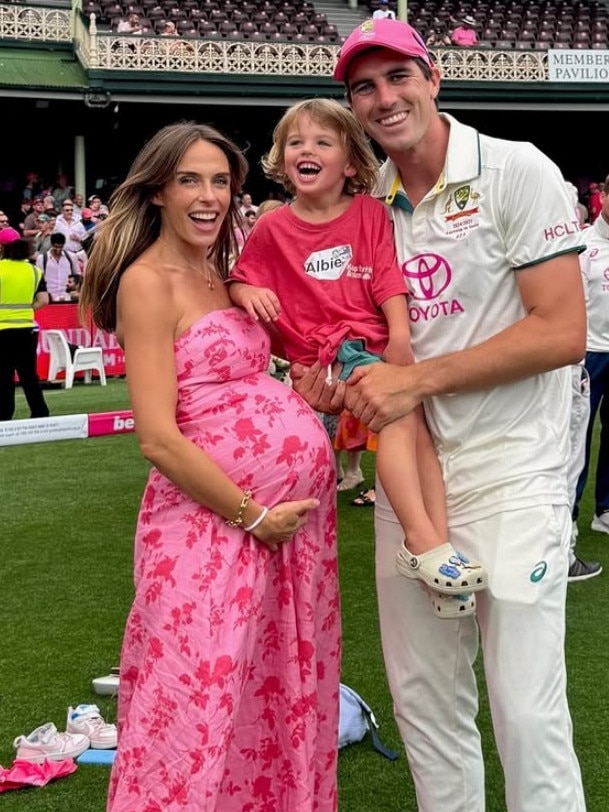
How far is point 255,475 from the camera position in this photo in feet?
8.55

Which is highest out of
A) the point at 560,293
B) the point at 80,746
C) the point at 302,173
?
the point at 302,173

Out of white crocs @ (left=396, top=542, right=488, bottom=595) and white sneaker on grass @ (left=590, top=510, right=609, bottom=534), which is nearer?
white crocs @ (left=396, top=542, right=488, bottom=595)

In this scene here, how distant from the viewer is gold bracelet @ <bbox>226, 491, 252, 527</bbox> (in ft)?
8.41

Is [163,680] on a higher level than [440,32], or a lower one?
lower

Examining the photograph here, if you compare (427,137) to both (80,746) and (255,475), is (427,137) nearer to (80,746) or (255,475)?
(255,475)

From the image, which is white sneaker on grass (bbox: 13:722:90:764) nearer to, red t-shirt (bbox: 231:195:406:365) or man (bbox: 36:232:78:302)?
red t-shirt (bbox: 231:195:406:365)

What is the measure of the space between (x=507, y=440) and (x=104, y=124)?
2466 centimetres

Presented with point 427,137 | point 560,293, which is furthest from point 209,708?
point 427,137

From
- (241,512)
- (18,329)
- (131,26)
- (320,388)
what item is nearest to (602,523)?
(320,388)

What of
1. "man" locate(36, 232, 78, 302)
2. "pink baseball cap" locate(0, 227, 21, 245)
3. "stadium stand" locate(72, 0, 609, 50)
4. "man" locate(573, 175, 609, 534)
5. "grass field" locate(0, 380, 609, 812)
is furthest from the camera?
"stadium stand" locate(72, 0, 609, 50)

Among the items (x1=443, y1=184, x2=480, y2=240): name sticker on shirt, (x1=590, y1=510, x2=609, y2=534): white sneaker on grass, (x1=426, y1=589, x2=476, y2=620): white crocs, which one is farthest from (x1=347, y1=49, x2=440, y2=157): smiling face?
(x1=590, y1=510, x2=609, y2=534): white sneaker on grass

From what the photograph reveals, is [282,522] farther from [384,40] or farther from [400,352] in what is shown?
[384,40]

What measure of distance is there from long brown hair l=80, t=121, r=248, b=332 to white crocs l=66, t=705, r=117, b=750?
166cm

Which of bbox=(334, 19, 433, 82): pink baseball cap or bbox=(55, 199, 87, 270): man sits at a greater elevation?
bbox=(55, 199, 87, 270): man
